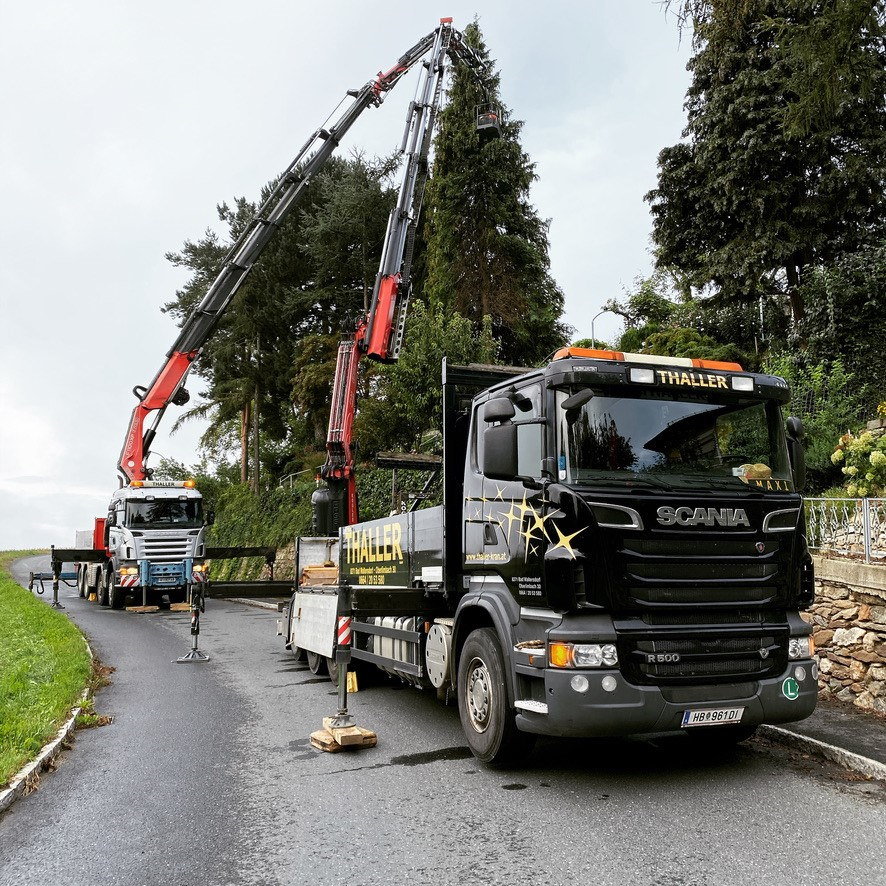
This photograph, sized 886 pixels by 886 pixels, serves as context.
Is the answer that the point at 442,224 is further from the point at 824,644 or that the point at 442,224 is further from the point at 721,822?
the point at 721,822

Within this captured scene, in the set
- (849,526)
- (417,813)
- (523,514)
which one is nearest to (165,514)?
(849,526)

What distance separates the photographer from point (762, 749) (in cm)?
684

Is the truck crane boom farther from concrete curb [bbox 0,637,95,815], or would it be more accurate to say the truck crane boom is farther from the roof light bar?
the roof light bar

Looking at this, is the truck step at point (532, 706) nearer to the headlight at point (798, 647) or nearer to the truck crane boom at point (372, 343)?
the headlight at point (798, 647)

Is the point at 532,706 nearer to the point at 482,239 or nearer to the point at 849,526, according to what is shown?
the point at 849,526

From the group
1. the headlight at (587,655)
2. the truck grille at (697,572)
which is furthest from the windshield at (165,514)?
the truck grille at (697,572)

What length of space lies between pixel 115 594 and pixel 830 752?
2004 cm

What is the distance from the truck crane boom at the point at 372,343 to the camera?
56.0 feet

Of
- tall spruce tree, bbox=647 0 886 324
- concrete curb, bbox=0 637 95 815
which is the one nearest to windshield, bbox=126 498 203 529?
concrete curb, bbox=0 637 95 815

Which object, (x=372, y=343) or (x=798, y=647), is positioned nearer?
(x=798, y=647)

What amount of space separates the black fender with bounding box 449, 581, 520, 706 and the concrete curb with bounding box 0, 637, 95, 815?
3254 mm

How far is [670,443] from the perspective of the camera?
596 cm

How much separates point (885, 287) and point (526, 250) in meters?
14.0

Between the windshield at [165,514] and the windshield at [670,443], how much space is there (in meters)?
18.1
